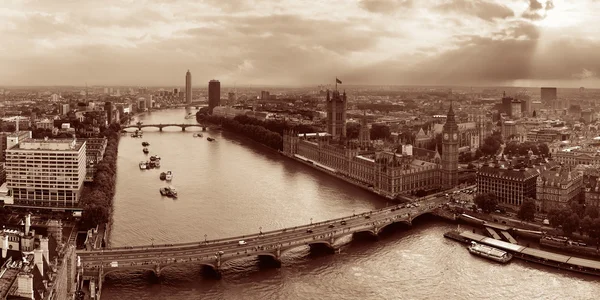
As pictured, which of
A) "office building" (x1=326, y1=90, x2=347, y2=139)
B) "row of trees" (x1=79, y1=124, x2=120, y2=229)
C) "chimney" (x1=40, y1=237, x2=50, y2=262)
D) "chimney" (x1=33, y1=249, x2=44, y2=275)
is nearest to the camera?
"chimney" (x1=33, y1=249, x2=44, y2=275)

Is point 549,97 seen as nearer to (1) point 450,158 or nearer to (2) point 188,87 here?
(1) point 450,158

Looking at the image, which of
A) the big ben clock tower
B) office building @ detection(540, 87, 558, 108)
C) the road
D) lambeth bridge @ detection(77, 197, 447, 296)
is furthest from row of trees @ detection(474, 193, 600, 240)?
office building @ detection(540, 87, 558, 108)

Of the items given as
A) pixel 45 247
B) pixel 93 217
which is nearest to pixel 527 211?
pixel 93 217

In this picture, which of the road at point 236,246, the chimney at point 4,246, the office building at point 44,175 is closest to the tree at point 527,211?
the road at point 236,246

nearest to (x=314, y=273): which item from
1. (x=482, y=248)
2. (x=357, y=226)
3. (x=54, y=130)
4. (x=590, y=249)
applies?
(x=357, y=226)

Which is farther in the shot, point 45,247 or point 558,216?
point 558,216

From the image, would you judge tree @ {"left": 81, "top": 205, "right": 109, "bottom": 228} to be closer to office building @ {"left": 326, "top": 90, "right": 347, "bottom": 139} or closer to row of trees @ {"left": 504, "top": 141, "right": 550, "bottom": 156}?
office building @ {"left": 326, "top": 90, "right": 347, "bottom": 139}

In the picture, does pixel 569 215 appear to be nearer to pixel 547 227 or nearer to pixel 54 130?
pixel 547 227

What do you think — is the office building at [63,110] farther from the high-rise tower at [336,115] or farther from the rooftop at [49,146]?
the rooftop at [49,146]
